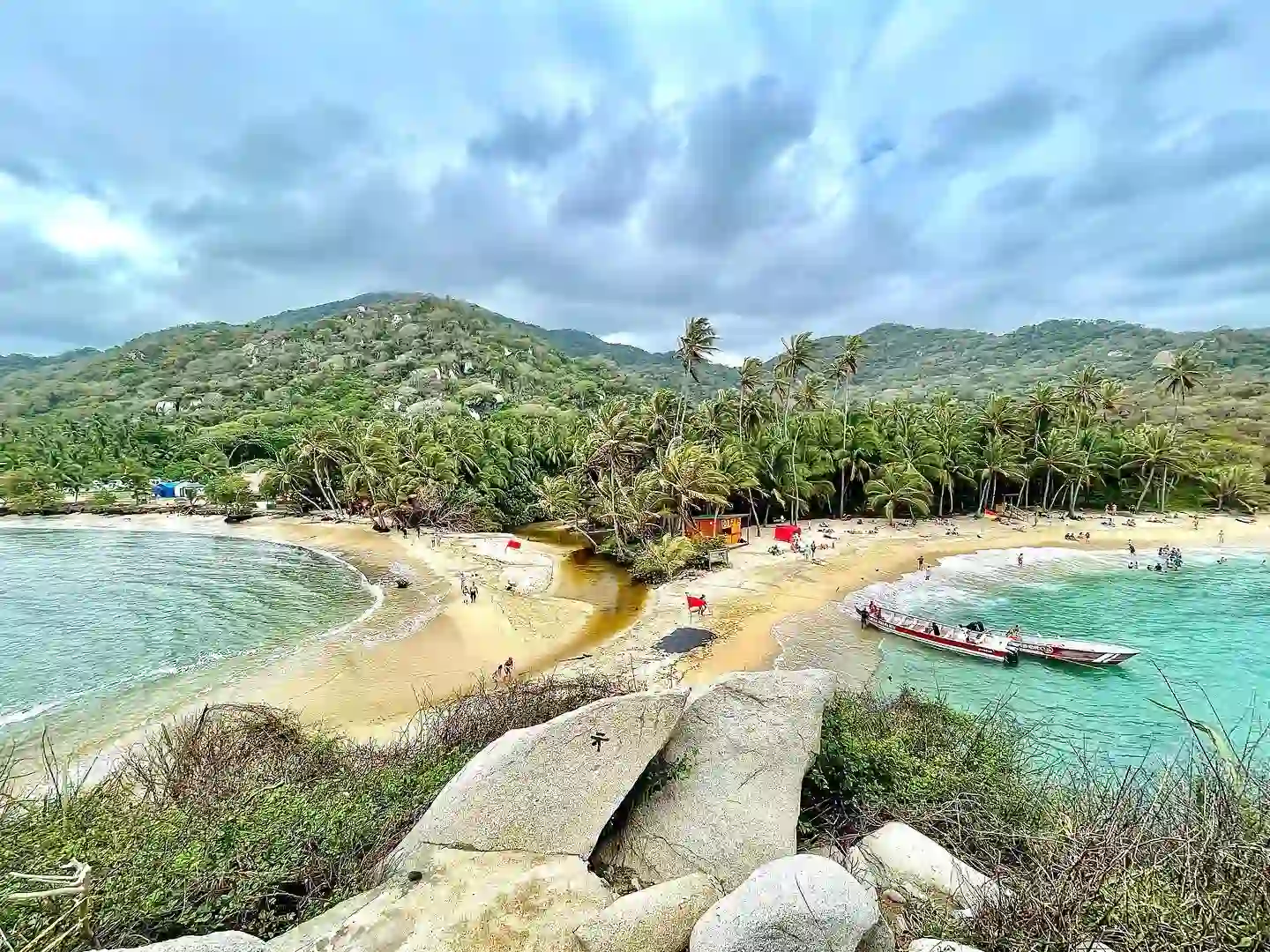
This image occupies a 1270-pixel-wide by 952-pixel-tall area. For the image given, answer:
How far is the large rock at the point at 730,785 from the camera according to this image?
705cm

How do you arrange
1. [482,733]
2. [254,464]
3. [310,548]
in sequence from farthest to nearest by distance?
[254,464] → [310,548] → [482,733]

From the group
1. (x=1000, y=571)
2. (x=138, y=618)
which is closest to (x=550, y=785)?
(x=138, y=618)

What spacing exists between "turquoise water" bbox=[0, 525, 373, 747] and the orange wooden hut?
73.3ft

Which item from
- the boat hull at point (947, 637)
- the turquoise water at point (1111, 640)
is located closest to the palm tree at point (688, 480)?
the turquoise water at point (1111, 640)

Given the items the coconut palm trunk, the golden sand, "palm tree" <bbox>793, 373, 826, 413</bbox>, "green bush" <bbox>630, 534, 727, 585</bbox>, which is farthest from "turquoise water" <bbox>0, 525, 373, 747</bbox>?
the coconut palm trunk

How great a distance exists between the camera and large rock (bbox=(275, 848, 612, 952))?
5211mm

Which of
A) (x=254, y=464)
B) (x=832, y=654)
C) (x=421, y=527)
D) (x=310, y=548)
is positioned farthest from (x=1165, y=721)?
(x=254, y=464)

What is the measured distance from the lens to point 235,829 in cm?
656

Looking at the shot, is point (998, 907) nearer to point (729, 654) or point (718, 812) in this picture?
point (718, 812)

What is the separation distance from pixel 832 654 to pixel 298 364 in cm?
16224

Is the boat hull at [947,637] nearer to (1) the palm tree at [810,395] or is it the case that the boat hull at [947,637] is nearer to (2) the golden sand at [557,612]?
(2) the golden sand at [557,612]

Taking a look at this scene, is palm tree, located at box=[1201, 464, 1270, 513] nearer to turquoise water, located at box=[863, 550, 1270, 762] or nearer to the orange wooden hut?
turquoise water, located at box=[863, 550, 1270, 762]

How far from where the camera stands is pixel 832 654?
24.8 meters

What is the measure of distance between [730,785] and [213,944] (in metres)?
5.38
